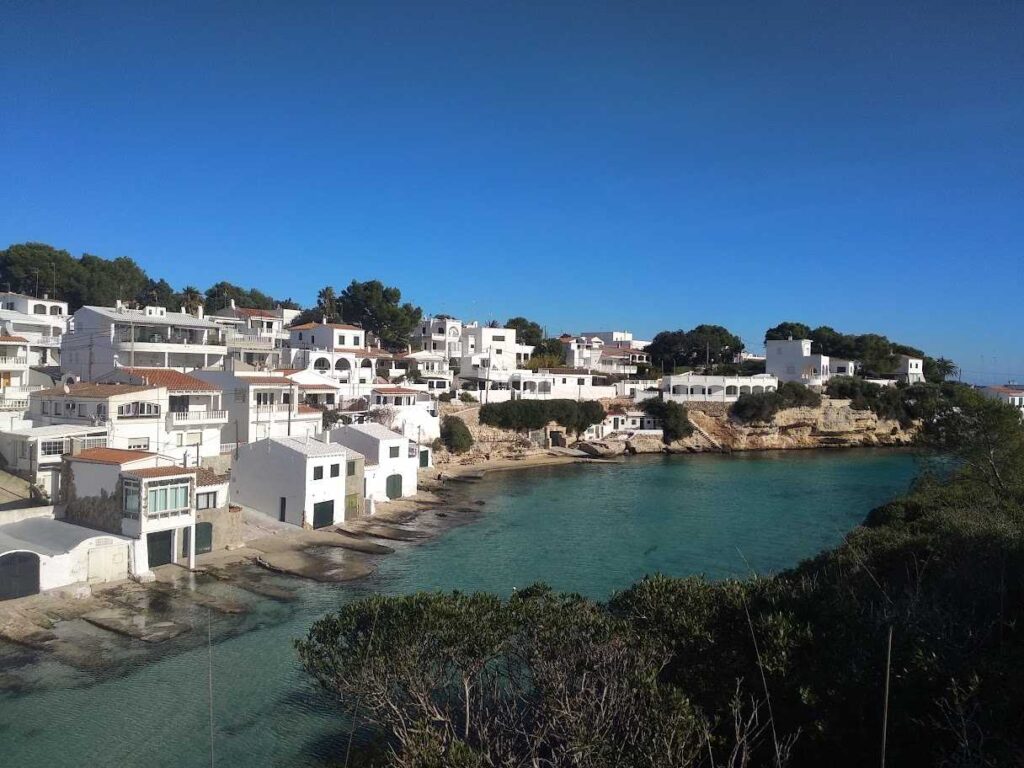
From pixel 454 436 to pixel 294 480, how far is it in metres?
20.9

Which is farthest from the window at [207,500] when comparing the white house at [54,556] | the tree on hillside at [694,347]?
the tree on hillside at [694,347]

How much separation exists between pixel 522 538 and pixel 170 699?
1661cm

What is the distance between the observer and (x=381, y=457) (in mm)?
33562

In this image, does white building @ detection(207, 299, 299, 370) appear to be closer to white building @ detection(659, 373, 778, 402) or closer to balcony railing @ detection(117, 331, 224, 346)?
balcony railing @ detection(117, 331, 224, 346)

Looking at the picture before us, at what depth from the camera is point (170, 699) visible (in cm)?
1428

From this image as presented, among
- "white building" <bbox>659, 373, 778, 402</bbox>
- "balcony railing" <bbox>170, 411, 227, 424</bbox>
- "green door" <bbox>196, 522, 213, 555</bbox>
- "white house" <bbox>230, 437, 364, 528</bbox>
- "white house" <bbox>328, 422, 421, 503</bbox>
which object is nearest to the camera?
"green door" <bbox>196, 522, 213, 555</bbox>

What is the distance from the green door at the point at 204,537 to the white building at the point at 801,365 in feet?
197

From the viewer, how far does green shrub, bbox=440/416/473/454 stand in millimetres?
48062

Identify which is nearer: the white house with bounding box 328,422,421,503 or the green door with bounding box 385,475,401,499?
the white house with bounding box 328,422,421,503

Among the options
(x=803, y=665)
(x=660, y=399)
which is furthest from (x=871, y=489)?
(x=803, y=665)

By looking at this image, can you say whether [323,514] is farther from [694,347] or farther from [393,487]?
[694,347]

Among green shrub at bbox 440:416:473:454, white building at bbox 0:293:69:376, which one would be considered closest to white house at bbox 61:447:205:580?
white building at bbox 0:293:69:376

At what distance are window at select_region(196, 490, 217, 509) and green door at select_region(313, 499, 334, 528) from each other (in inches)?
200

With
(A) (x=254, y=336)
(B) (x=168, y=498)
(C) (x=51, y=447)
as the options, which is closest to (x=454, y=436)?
(A) (x=254, y=336)
